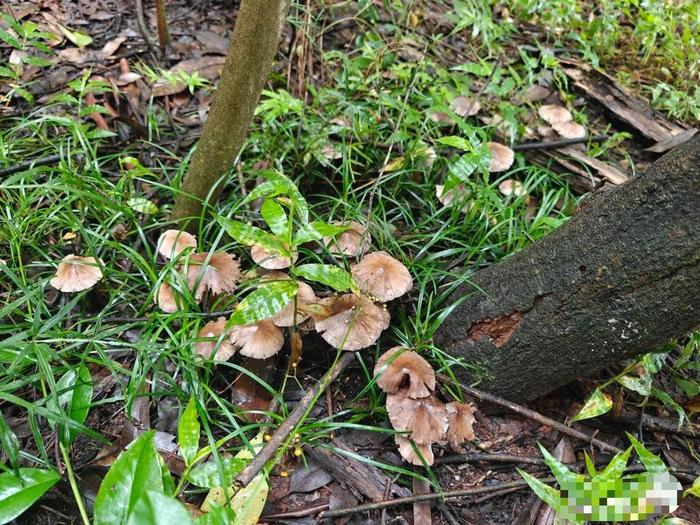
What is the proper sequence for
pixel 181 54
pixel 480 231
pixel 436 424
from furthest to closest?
pixel 181 54, pixel 480 231, pixel 436 424

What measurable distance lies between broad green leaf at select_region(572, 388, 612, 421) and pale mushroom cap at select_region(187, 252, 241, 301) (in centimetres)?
160

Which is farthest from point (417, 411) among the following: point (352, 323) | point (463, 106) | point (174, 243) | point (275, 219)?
point (463, 106)

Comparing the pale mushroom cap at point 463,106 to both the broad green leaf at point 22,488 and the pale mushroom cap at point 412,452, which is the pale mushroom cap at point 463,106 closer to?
the pale mushroom cap at point 412,452

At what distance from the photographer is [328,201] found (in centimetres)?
295

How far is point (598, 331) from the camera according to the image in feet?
6.10

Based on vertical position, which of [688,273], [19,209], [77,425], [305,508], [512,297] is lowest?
[305,508]

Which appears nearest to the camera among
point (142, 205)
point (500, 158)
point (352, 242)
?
point (352, 242)

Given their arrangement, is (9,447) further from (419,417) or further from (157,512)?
(419,417)

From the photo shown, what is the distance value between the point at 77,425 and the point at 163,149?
1.76 m

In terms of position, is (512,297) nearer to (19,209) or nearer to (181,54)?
(19,209)

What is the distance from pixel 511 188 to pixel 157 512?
2.60 m

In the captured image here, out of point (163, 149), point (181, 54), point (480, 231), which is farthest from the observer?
point (181, 54)

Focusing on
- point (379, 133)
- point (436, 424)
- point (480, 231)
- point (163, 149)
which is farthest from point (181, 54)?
point (436, 424)

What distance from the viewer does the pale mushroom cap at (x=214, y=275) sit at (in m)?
2.36
